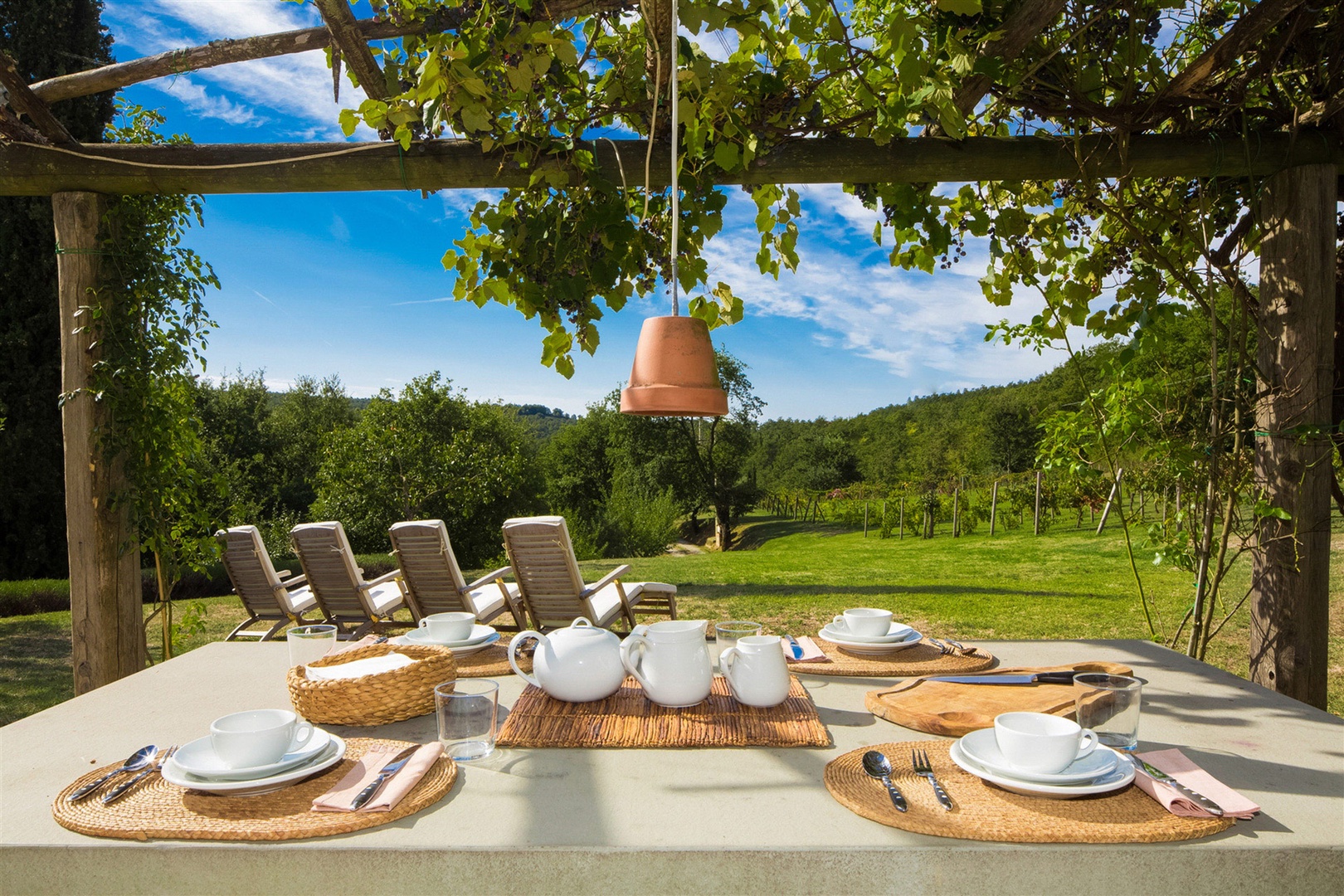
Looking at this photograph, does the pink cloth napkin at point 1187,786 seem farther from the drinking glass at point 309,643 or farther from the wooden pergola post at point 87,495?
the wooden pergola post at point 87,495

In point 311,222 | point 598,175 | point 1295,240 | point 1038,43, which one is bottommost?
point 1295,240

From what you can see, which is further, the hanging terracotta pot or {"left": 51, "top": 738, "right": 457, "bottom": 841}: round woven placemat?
the hanging terracotta pot

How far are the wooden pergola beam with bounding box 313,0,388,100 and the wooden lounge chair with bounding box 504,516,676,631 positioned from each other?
7.48 ft

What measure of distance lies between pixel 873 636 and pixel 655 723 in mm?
760

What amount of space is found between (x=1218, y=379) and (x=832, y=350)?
42.2 m

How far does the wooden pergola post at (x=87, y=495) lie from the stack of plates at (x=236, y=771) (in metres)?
2.29

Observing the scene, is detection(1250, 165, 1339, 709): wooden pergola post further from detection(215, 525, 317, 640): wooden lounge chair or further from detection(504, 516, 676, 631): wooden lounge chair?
detection(215, 525, 317, 640): wooden lounge chair

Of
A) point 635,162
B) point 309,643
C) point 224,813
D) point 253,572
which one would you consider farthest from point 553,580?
point 224,813

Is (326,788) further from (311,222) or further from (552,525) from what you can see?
(311,222)

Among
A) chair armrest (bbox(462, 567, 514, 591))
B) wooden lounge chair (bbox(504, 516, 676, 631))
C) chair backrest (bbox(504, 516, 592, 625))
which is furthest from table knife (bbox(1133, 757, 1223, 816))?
chair armrest (bbox(462, 567, 514, 591))

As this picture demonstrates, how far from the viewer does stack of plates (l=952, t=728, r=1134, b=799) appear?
1.25 meters

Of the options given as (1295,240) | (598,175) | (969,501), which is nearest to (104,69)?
(598,175)

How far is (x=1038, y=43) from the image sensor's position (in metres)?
2.72

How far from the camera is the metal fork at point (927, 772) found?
1.23 meters
